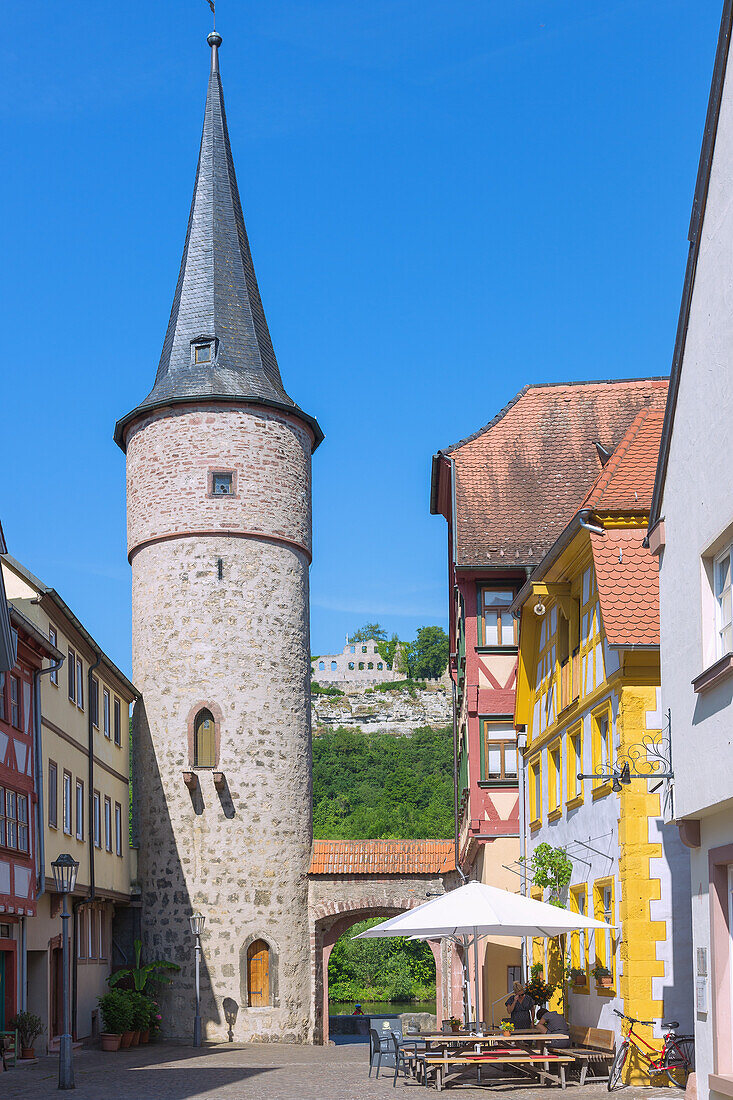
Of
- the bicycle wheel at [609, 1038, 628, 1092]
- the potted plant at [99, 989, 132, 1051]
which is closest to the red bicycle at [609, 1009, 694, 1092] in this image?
the bicycle wheel at [609, 1038, 628, 1092]

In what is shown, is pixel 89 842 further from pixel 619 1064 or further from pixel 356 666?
pixel 356 666

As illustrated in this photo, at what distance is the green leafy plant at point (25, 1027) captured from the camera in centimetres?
2167

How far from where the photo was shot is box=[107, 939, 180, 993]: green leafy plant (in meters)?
29.0

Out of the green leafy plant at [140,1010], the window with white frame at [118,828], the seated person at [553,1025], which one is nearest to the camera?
the seated person at [553,1025]

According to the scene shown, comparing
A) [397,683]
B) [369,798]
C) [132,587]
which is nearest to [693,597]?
[132,587]

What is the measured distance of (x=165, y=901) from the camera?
29.8m

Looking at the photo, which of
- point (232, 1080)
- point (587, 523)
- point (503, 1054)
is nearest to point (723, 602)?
point (587, 523)

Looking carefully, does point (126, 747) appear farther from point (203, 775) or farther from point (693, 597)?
point (693, 597)

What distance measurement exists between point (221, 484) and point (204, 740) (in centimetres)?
547

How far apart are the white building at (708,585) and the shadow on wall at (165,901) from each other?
63.8 feet

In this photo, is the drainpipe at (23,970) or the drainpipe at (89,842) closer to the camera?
the drainpipe at (23,970)

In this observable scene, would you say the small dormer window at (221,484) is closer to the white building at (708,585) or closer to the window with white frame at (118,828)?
the window with white frame at (118,828)

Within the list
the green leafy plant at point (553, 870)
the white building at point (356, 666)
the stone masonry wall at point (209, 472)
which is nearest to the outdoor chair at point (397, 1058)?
the green leafy plant at point (553, 870)

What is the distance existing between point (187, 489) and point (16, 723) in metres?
9.69
